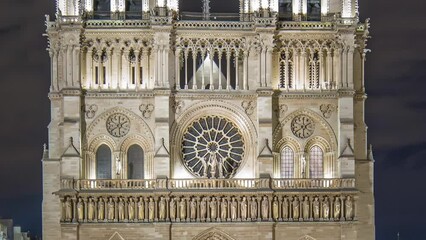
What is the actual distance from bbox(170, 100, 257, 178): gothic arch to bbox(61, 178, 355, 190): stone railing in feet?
3.89

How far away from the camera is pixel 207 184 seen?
56.1m

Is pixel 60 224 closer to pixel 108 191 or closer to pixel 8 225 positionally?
pixel 108 191

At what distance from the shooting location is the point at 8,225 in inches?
3211

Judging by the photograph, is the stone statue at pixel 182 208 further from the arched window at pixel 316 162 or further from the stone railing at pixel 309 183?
the arched window at pixel 316 162

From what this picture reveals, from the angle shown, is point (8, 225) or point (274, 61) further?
point (8, 225)

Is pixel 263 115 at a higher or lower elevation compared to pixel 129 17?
lower

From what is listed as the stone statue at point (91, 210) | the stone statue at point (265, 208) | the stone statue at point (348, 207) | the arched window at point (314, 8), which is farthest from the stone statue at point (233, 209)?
the arched window at point (314, 8)

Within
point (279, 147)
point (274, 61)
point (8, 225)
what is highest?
point (274, 61)

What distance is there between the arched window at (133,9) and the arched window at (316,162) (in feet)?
39.5

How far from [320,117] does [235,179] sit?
5.87m

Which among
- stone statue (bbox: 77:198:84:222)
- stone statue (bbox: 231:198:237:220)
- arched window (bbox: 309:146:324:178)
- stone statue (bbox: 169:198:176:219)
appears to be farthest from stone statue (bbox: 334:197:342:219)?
stone statue (bbox: 77:198:84:222)

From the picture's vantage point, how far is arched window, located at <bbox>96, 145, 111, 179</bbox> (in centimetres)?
5756

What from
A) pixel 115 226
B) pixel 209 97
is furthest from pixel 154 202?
pixel 209 97

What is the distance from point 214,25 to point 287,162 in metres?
8.41
